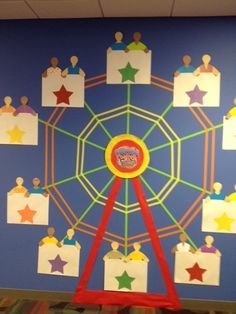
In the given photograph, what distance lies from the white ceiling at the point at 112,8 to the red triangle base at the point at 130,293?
119 centimetres

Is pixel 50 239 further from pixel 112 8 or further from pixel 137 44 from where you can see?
pixel 112 8

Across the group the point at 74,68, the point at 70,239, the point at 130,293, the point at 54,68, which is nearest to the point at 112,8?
the point at 74,68

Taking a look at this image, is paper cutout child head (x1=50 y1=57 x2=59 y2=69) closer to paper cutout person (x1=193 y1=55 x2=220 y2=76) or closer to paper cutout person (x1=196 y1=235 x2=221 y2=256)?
paper cutout person (x1=193 y1=55 x2=220 y2=76)

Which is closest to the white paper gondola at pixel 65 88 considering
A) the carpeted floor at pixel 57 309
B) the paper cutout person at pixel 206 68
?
the paper cutout person at pixel 206 68

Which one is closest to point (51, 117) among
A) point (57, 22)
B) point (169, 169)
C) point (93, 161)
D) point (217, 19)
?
point (93, 161)

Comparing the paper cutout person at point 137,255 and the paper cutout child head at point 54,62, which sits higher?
the paper cutout child head at point 54,62

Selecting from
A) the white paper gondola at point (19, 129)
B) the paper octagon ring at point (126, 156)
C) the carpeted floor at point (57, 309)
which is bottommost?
the carpeted floor at point (57, 309)

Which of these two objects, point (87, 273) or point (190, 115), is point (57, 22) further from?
point (87, 273)

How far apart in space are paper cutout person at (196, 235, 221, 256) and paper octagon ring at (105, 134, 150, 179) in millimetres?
696

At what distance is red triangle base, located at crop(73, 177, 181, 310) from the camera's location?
89.5 inches

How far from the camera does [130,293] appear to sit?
229cm

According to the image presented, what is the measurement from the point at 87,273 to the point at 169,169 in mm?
1007

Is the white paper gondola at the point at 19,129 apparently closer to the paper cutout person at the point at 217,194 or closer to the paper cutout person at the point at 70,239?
the paper cutout person at the point at 70,239

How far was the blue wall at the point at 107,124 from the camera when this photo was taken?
2.21m
